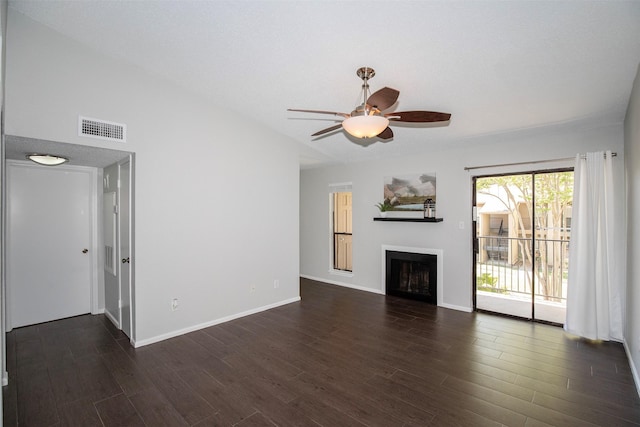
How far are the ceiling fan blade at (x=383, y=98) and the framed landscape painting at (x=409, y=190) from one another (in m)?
2.79

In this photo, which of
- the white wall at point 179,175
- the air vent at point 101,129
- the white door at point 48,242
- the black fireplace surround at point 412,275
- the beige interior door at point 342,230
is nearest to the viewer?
the white wall at point 179,175

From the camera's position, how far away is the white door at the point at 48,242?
3.85 metres

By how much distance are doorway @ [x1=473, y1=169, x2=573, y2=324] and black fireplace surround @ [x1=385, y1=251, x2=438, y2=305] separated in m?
0.63

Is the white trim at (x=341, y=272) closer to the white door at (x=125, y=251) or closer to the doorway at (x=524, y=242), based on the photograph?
the doorway at (x=524, y=242)

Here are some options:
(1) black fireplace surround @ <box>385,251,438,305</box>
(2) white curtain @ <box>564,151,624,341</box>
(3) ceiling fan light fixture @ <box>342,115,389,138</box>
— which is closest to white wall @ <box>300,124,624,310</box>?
(1) black fireplace surround @ <box>385,251,438,305</box>

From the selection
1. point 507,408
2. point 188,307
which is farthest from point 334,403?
point 188,307

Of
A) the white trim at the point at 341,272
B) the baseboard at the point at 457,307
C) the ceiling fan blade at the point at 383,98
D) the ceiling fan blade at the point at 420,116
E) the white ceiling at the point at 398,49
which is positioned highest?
the white ceiling at the point at 398,49

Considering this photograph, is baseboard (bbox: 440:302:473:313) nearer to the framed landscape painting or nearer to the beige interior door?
the framed landscape painting

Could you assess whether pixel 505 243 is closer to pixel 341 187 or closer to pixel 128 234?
pixel 341 187

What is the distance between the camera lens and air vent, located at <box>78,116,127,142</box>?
2.97m

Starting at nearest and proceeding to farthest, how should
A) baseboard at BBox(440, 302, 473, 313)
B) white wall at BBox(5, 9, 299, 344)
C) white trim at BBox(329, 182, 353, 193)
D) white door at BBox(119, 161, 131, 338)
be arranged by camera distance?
white wall at BBox(5, 9, 299, 344)
white door at BBox(119, 161, 131, 338)
baseboard at BBox(440, 302, 473, 313)
white trim at BBox(329, 182, 353, 193)

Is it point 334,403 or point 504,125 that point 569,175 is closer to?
point 504,125

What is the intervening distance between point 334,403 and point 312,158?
13.5 ft

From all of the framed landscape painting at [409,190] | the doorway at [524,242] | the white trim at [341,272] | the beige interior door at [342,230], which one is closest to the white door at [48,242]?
the white trim at [341,272]
